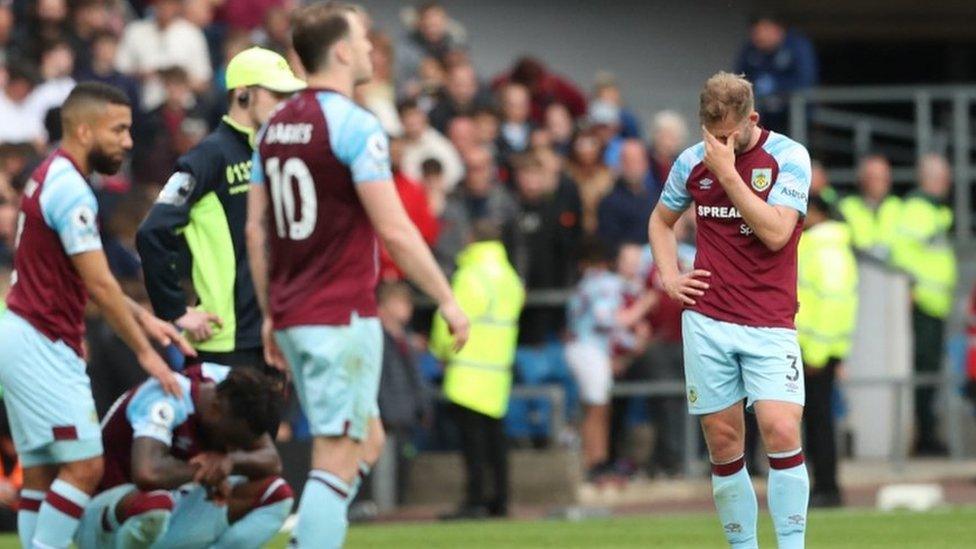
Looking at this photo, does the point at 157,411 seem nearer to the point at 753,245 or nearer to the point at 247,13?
the point at 753,245

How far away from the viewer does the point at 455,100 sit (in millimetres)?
19469

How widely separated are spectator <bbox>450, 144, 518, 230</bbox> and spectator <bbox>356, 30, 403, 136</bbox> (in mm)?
819

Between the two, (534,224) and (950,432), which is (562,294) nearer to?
(534,224)

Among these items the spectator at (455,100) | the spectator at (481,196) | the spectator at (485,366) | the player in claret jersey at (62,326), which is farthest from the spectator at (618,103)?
the player in claret jersey at (62,326)

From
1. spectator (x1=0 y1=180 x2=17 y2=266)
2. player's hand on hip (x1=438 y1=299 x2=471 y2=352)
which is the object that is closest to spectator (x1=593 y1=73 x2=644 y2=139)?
spectator (x1=0 y1=180 x2=17 y2=266)

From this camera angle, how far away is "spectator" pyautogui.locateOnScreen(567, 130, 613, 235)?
19359 mm

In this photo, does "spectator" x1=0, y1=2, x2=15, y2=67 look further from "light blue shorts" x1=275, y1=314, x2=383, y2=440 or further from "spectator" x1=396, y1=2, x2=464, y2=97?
"light blue shorts" x1=275, y1=314, x2=383, y2=440

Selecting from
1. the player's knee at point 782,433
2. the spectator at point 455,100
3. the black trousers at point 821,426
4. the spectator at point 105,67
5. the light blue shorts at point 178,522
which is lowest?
the black trousers at point 821,426

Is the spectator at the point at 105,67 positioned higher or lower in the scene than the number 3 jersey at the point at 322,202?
higher

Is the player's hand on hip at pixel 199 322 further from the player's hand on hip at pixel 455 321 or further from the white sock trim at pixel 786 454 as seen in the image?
the white sock trim at pixel 786 454

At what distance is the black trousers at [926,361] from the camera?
19797 millimetres

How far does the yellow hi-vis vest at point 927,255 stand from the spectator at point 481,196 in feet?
13.0

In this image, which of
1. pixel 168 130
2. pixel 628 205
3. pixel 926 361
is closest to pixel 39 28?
pixel 168 130

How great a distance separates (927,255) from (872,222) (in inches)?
24.9
